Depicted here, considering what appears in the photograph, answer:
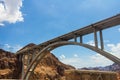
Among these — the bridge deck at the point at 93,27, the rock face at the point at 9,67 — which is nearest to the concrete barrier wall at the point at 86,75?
the bridge deck at the point at 93,27

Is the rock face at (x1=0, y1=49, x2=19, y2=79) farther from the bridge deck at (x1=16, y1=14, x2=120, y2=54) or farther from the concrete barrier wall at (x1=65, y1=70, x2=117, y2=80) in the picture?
the bridge deck at (x1=16, y1=14, x2=120, y2=54)

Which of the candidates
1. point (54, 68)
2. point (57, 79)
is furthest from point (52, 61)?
point (57, 79)

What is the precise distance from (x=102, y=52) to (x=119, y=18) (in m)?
3.38

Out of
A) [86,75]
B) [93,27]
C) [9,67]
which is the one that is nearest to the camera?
[93,27]

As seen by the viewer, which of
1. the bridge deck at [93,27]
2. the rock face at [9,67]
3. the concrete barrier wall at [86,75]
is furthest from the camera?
the rock face at [9,67]

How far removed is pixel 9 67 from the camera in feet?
195

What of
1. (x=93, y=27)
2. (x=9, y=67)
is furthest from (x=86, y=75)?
(x=9, y=67)

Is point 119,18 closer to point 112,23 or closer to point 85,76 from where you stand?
point 112,23

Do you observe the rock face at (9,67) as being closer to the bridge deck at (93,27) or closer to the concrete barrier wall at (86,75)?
the concrete barrier wall at (86,75)

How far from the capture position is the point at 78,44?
27.0 meters

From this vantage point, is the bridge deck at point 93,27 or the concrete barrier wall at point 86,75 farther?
the concrete barrier wall at point 86,75

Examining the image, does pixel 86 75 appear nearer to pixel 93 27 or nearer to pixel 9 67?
pixel 93 27

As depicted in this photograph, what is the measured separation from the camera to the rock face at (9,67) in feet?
189

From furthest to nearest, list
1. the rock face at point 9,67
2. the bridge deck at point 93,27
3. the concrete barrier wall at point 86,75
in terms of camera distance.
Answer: the rock face at point 9,67
the concrete barrier wall at point 86,75
the bridge deck at point 93,27
